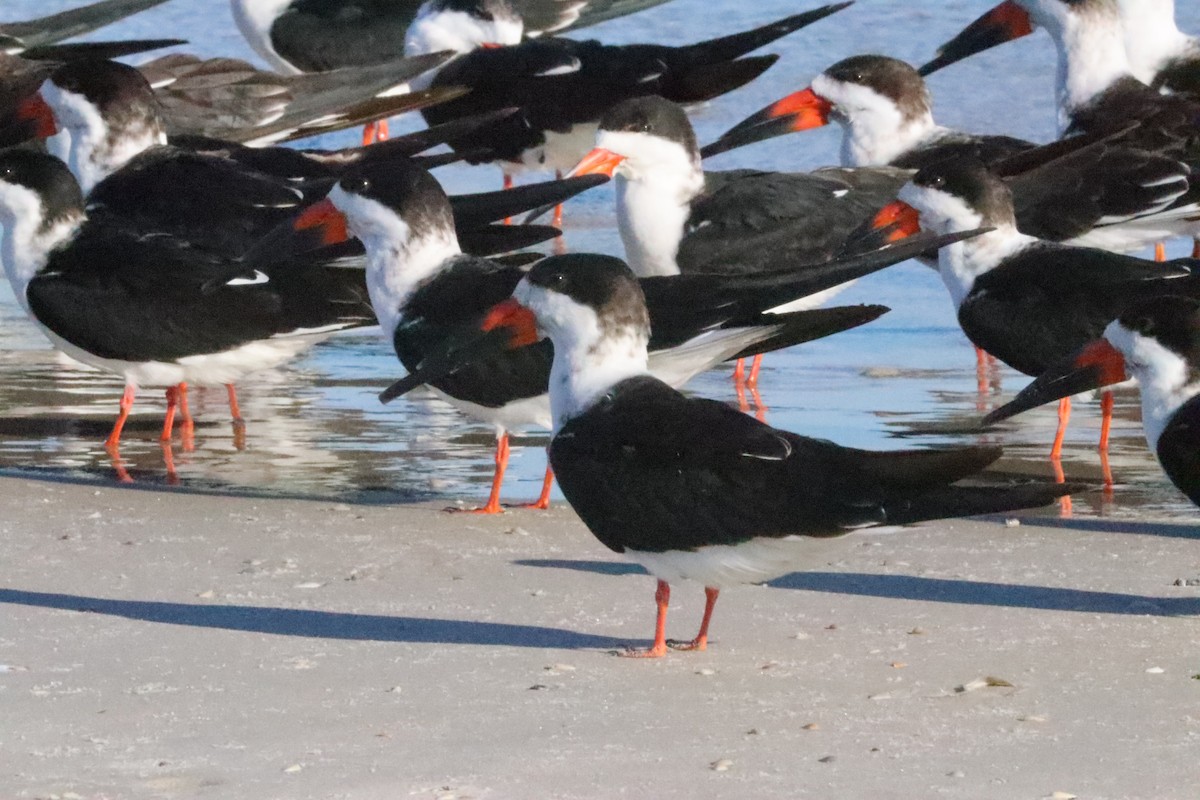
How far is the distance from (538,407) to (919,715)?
2071 millimetres

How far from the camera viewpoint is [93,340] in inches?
249

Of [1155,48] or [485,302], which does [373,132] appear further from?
[485,302]

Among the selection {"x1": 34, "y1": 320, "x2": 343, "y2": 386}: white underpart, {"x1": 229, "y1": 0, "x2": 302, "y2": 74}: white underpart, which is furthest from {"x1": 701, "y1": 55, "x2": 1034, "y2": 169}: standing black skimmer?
{"x1": 229, "y1": 0, "x2": 302, "y2": 74}: white underpart

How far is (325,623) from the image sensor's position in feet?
14.4

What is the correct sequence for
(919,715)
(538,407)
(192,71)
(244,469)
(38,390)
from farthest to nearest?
(192,71) → (38,390) → (244,469) → (538,407) → (919,715)

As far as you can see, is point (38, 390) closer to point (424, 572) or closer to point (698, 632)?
point (424, 572)

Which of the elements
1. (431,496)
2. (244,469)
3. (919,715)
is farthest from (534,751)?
(244,469)

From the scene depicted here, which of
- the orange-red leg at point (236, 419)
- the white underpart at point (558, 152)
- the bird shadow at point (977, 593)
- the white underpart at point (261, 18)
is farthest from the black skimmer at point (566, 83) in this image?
the bird shadow at point (977, 593)

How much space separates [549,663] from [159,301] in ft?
8.61

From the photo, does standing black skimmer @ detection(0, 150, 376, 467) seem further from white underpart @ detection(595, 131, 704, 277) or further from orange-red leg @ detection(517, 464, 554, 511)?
white underpart @ detection(595, 131, 704, 277)

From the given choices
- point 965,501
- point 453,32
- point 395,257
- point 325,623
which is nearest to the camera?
point 965,501

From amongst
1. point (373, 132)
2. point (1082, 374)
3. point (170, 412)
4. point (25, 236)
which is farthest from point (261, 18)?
point (1082, 374)

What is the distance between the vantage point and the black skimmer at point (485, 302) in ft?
16.5

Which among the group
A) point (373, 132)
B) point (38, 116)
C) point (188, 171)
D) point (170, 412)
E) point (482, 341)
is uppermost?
point (38, 116)
